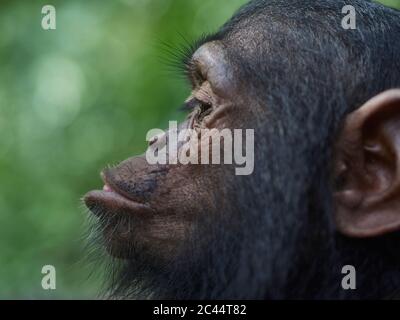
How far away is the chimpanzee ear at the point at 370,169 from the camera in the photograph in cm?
417

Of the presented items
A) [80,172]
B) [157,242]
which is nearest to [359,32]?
[157,242]

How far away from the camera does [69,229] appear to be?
10586 mm

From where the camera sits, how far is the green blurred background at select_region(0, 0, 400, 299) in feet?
31.9

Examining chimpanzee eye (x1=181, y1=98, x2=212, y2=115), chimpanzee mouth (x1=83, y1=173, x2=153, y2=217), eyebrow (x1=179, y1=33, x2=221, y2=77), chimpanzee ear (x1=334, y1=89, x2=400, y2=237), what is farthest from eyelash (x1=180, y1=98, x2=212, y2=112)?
chimpanzee ear (x1=334, y1=89, x2=400, y2=237)

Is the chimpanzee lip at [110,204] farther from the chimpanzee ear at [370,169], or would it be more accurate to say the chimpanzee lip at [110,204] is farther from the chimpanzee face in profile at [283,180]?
the chimpanzee ear at [370,169]

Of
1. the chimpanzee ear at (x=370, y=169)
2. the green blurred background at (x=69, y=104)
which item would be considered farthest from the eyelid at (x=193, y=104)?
the green blurred background at (x=69, y=104)

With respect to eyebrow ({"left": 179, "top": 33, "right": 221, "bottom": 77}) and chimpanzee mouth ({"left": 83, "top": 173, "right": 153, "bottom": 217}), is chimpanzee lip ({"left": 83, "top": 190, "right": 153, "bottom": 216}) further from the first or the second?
eyebrow ({"left": 179, "top": 33, "right": 221, "bottom": 77})

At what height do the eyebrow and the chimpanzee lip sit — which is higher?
the eyebrow

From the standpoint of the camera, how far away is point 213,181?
4.54 meters

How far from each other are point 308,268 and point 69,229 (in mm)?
6538

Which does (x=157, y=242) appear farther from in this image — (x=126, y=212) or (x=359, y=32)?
(x=359, y=32)

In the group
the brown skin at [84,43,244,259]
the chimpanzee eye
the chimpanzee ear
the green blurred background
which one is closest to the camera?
the chimpanzee ear

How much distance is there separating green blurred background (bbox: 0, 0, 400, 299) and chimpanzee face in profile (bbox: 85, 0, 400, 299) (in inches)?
185

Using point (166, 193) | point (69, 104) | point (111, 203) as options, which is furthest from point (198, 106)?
point (69, 104)
